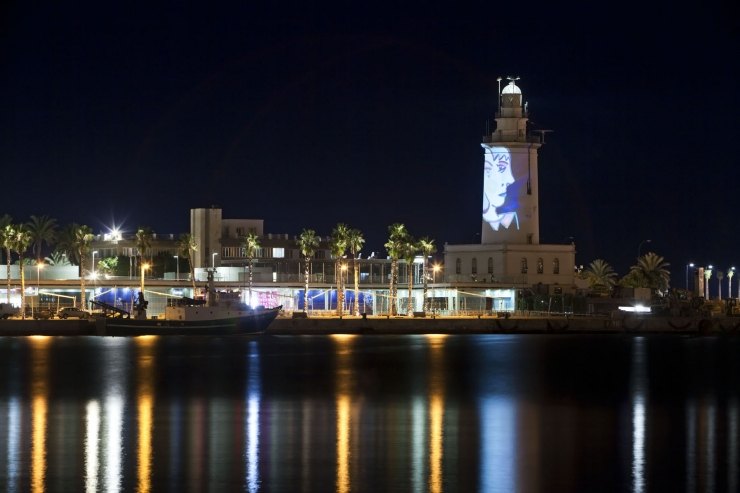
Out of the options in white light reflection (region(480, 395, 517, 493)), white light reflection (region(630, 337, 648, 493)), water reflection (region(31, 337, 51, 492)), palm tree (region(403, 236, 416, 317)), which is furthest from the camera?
palm tree (region(403, 236, 416, 317))

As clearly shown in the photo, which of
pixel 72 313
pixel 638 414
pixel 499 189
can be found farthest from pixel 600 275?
pixel 638 414

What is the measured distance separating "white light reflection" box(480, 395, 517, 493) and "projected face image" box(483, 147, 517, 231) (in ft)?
232

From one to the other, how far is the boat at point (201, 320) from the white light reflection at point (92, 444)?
5138cm

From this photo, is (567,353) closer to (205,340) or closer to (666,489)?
(205,340)

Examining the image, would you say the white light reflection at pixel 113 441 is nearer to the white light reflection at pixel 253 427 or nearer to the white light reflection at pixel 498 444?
the white light reflection at pixel 253 427

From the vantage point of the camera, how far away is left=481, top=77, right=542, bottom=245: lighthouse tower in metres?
125

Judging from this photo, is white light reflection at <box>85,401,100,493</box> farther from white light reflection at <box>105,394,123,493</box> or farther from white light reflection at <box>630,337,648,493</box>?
white light reflection at <box>630,337,648,493</box>

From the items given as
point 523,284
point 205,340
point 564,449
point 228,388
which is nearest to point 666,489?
point 564,449

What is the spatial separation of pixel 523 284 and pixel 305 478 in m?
91.0

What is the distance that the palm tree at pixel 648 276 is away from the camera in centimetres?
15988

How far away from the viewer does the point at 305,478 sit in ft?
108

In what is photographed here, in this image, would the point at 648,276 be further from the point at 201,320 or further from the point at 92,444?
the point at 92,444

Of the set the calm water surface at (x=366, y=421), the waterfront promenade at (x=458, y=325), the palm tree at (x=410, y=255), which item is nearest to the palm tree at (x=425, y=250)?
the palm tree at (x=410, y=255)

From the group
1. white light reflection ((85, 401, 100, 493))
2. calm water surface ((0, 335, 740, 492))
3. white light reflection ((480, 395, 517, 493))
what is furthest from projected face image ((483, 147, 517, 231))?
white light reflection ((85, 401, 100, 493))
